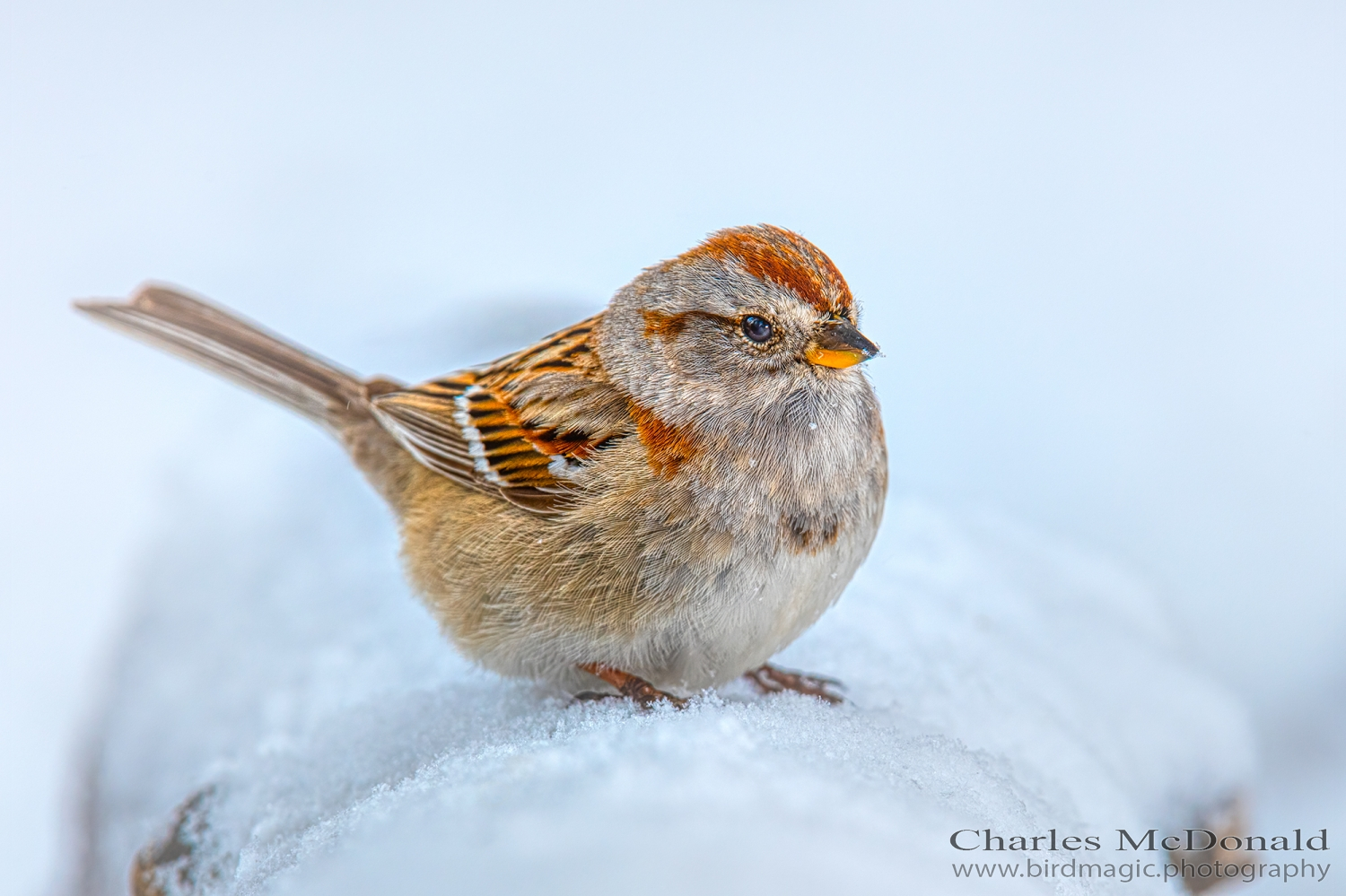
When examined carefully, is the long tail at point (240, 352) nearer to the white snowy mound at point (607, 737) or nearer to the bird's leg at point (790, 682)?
the white snowy mound at point (607, 737)

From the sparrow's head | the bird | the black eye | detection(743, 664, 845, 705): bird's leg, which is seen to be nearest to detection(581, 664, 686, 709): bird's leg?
the bird

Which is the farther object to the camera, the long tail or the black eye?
the long tail

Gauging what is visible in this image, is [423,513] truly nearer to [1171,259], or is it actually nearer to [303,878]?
[303,878]

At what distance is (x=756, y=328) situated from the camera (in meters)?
2.39

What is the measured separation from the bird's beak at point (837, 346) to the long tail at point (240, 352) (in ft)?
5.60

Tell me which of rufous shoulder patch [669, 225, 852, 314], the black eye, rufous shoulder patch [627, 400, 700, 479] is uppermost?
rufous shoulder patch [669, 225, 852, 314]

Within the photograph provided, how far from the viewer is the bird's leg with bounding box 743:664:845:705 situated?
2748 millimetres

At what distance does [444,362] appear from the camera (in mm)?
4094

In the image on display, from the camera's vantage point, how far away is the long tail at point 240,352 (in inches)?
135

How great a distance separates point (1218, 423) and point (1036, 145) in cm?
136

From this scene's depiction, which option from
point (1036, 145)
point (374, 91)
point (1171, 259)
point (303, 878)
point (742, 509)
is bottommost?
point (303, 878)

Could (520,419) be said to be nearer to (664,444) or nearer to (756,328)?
(664,444)

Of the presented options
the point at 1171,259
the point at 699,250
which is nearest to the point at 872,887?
the point at 699,250

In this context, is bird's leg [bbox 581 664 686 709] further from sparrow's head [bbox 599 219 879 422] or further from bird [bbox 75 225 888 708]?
sparrow's head [bbox 599 219 879 422]
